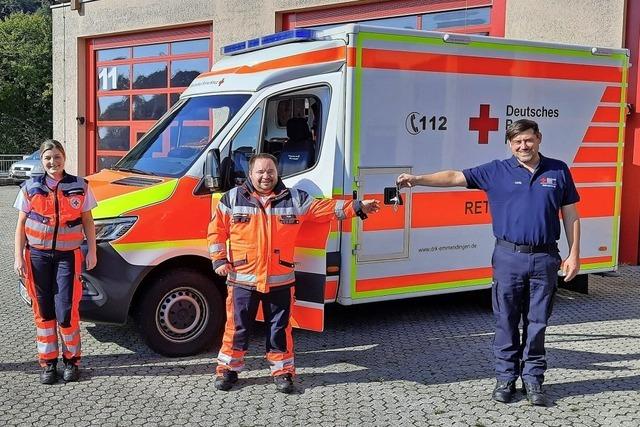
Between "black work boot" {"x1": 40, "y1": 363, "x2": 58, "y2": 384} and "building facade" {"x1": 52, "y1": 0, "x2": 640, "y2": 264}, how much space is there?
792 centimetres

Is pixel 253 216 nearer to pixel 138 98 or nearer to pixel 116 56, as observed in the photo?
pixel 138 98

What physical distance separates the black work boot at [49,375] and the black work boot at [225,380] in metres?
1.12

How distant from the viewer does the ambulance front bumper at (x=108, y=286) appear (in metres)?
5.64

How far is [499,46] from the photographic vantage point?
702 cm

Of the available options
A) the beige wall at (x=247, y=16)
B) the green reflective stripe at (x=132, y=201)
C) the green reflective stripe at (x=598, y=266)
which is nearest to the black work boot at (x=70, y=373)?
the green reflective stripe at (x=132, y=201)

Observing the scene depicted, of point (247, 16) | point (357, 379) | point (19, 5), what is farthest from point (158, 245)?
point (19, 5)

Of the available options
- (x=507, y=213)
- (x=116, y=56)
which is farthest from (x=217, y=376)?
(x=116, y=56)

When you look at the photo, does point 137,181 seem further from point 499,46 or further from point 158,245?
point 499,46

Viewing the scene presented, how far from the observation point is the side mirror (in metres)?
5.80

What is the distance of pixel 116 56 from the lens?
18.2 m

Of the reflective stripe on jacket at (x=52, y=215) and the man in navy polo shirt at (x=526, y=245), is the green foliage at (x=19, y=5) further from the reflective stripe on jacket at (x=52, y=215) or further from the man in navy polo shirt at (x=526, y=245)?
the man in navy polo shirt at (x=526, y=245)

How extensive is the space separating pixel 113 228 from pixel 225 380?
141cm

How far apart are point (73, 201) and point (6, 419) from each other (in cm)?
148

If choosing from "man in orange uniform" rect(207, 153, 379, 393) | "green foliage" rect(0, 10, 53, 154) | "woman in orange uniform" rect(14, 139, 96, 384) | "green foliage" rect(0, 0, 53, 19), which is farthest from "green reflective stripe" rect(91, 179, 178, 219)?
"green foliage" rect(0, 0, 53, 19)
